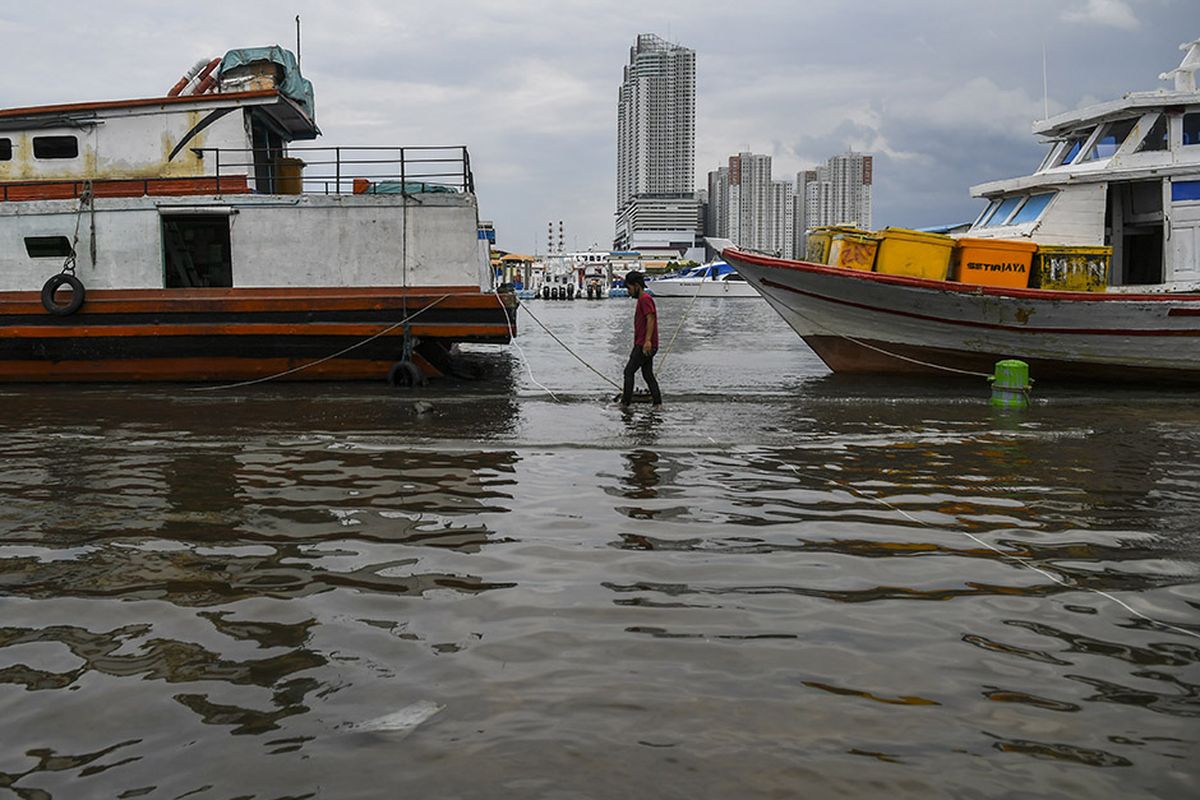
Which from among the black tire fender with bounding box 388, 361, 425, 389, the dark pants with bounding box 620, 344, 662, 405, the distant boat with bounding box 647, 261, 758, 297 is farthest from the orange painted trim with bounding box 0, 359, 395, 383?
the distant boat with bounding box 647, 261, 758, 297

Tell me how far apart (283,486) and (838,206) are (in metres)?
189

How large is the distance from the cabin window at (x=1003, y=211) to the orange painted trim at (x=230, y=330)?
8.36m

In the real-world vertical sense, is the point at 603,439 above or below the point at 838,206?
below

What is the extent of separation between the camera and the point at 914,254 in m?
15.1

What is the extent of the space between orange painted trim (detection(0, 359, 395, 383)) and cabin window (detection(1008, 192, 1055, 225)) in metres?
10.3

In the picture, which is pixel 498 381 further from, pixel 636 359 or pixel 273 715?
pixel 273 715

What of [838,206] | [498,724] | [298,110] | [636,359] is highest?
[838,206]

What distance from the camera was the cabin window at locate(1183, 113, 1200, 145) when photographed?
1491cm

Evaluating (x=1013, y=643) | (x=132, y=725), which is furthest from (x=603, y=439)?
(x=132, y=725)

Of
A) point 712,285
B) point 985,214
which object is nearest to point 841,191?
point 712,285

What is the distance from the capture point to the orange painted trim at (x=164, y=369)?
15391 millimetres

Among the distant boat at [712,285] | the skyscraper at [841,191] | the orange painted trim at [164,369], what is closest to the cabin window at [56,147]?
the orange painted trim at [164,369]

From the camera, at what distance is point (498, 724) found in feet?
11.7

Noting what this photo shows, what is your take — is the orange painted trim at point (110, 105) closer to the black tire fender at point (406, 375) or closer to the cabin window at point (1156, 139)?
the black tire fender at point (406, 375)
